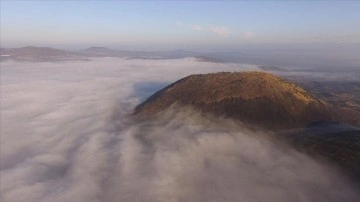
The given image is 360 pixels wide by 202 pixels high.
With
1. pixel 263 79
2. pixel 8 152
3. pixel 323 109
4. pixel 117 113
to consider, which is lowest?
pixel 8 152

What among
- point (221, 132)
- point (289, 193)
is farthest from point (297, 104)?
point (289, 193)

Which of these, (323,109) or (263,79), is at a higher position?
(263,79)

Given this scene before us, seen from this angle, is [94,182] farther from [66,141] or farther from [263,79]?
[263,79]

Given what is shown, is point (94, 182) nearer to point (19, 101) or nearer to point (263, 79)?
point (263, 79)

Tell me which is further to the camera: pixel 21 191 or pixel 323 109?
pixel 323 109

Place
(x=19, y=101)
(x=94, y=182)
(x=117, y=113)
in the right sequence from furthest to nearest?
(x=19, y=101)
(x=117, y=113)
(x=94, y=182)

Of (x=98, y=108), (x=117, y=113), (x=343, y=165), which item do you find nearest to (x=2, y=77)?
(x=98, y=108)

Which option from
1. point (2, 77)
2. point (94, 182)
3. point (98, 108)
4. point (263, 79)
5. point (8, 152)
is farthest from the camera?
point (2, 77)
